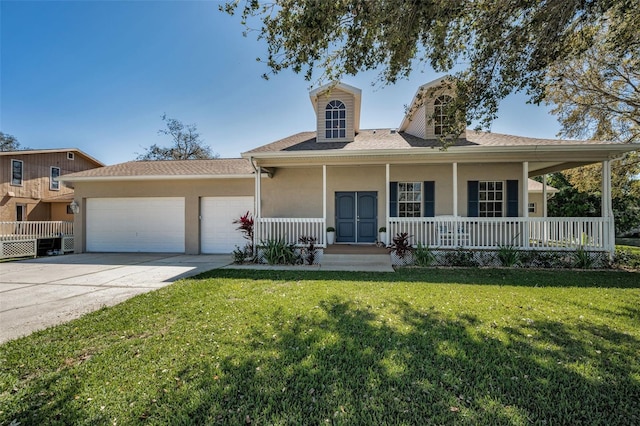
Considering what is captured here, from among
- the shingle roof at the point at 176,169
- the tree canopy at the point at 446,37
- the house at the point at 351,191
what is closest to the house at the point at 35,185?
the shingle roof at the point at 176,169

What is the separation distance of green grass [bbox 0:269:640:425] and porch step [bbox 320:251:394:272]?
9.01 ft

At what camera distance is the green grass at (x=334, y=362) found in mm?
2195

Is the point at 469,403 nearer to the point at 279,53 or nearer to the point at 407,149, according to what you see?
the point at 279,53

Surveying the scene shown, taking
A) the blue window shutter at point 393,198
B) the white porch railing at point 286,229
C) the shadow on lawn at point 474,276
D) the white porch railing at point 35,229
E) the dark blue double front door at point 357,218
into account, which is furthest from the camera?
the white porch railing at point 35,229

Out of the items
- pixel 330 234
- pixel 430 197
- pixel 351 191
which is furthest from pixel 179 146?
pixel 430 197

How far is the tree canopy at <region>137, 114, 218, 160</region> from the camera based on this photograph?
27906 mm

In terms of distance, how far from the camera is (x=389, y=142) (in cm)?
1005

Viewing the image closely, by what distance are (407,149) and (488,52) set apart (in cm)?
311

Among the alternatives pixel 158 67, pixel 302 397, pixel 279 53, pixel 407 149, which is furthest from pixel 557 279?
pixel 158 67

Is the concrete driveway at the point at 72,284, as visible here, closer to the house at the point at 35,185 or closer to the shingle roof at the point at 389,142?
the shingle roof at the point at 389,142

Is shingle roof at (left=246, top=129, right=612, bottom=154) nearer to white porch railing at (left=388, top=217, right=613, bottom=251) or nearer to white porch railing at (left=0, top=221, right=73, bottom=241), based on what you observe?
white porch railing at (left=388, top=217, right=613, bottom=251)

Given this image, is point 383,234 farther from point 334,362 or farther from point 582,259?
point 334,362

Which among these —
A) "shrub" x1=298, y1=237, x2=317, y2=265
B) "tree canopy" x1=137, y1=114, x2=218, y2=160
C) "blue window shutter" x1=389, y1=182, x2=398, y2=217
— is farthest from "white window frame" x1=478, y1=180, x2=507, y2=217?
"tree canopy" x1=137, y1=114, x2=218, y2=160

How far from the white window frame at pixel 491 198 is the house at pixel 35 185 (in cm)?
2066
